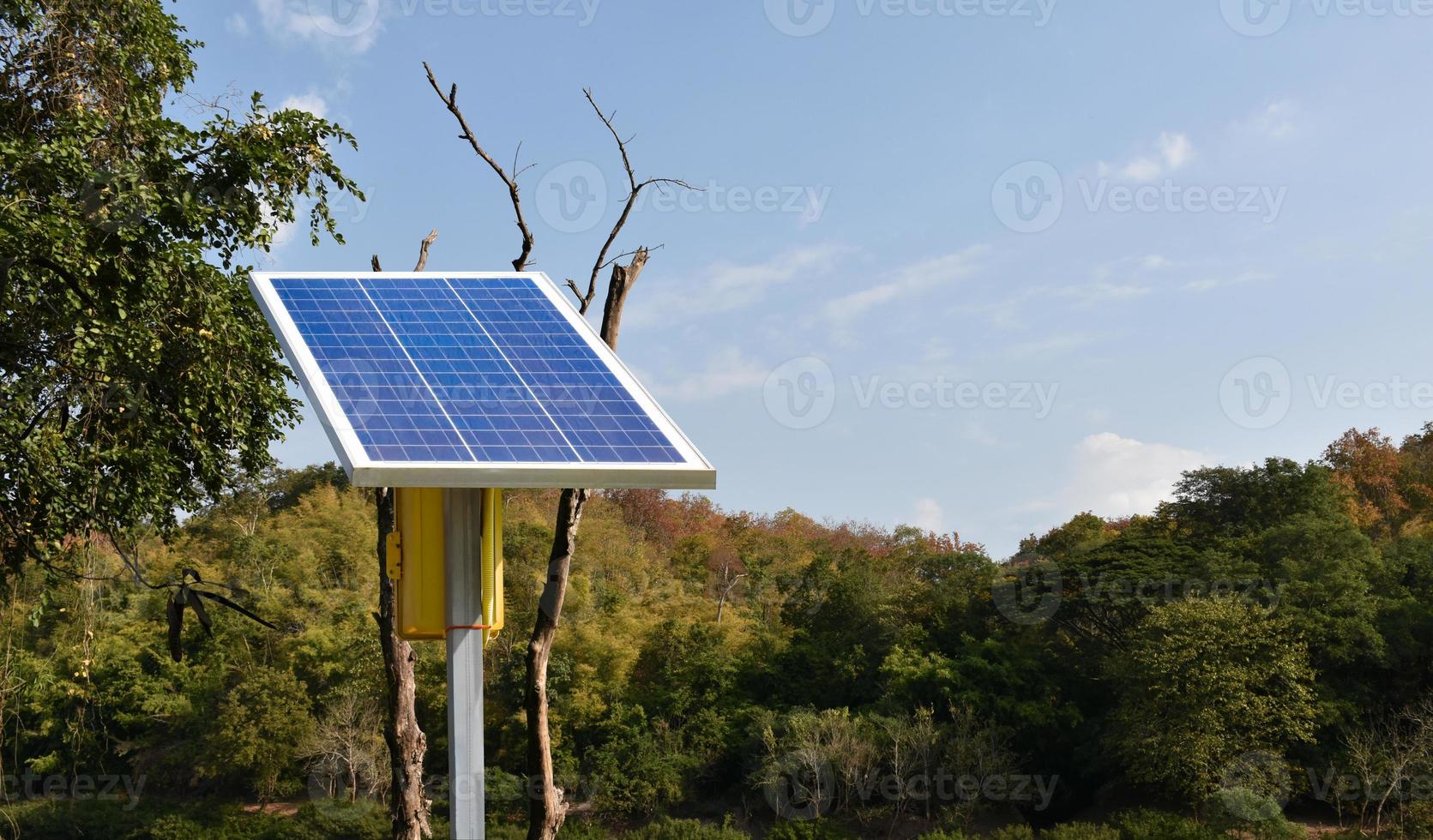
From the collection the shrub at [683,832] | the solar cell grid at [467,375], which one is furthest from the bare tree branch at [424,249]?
the shrub at [683,832]

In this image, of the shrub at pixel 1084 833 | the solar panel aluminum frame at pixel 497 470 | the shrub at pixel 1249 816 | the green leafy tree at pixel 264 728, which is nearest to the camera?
the solar panel aluminum frame at pixel 497 470

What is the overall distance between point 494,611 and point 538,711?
4337 millimetres

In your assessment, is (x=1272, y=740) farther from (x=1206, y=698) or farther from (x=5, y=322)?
(x=5, y=322)

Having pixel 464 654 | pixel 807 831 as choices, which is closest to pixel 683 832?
pixel 807 831

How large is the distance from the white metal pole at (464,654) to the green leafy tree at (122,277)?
480 centimetres

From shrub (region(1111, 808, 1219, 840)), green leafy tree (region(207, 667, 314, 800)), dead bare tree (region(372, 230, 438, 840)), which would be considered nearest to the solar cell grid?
dead bare tree (region(372, 230, 438, 840))

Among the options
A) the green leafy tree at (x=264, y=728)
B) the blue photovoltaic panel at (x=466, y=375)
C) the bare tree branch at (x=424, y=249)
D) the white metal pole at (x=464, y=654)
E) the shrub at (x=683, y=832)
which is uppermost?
the bare tree branch at (x=424, y=249)

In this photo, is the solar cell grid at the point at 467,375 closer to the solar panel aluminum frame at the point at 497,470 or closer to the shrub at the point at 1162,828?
the solar panel aluminum frame at the point at 497,470

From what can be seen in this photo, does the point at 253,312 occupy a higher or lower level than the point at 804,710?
higher

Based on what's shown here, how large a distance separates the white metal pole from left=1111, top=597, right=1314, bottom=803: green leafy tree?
838 inches

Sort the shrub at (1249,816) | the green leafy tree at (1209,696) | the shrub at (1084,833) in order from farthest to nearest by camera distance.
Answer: the green leafy tree at (1209,696)
the shrub at (1249,816)
the shrub at (1084,833)

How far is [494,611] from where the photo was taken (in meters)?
4.60

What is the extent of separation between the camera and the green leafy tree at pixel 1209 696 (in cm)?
2288

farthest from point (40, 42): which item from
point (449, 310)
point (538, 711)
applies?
point (538, 711)
